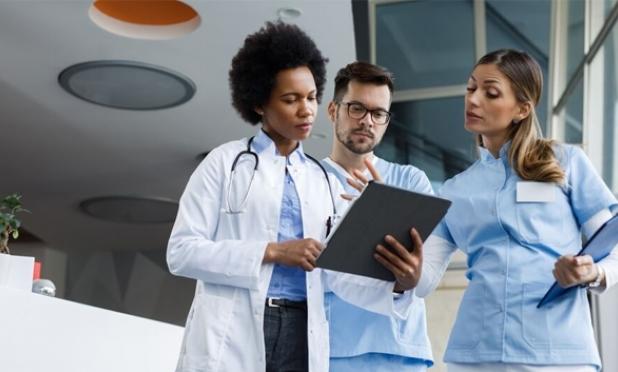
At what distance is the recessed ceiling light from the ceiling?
35 mm

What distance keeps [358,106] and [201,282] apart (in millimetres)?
920

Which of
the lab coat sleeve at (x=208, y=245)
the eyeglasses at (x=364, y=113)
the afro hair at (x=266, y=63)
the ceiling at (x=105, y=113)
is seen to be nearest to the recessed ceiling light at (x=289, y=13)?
the ceiling at (x=105, y=113)

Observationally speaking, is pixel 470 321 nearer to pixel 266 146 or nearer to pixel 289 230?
pixel 289 230

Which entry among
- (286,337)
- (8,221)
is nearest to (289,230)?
(286,337)

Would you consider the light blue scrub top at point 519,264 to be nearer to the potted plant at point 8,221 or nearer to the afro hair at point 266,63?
the afro hair at point 266,63

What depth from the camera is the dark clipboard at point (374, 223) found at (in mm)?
1652

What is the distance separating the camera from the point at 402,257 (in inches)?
71.6

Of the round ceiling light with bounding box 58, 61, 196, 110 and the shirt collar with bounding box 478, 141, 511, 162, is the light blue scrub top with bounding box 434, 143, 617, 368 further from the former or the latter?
the round ceiling light with bounding box 58, 61, 196, 110

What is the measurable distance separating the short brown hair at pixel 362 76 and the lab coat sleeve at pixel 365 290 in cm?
82

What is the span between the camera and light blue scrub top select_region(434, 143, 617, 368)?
71.9 inches

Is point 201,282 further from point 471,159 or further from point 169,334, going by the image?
point 471,159

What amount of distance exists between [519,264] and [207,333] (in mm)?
726

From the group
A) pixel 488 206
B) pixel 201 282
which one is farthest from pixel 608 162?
pixel 201 282

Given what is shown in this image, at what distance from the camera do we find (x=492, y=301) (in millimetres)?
1887
